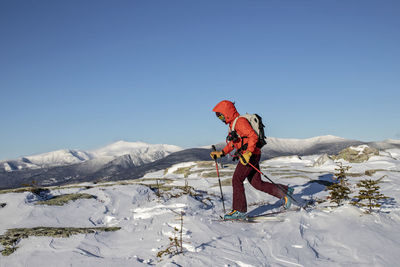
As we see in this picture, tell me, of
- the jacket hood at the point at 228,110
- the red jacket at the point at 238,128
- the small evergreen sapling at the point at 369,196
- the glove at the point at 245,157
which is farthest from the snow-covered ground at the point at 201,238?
the jacket hood at the point at 228,110

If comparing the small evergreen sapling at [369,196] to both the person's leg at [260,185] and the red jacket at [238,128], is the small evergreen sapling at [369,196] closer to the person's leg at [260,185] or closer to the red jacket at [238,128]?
the person's leg at [260,185]

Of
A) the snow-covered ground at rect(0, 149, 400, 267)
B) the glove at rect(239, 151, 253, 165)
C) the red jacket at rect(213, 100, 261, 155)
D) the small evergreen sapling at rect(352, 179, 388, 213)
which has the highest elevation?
the red jacket at rect(213, 100, 261, 155)

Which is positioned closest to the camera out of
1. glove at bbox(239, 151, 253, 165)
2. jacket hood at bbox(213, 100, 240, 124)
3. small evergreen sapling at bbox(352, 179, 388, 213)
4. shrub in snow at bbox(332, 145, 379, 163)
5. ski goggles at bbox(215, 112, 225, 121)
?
small evergreen sapling at bbox(352, 179, 388, 213)

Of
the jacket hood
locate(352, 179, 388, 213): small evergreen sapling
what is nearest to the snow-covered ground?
locate(352, 179, 388, 213): small evergreen sapling

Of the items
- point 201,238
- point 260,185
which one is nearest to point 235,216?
point 260,185

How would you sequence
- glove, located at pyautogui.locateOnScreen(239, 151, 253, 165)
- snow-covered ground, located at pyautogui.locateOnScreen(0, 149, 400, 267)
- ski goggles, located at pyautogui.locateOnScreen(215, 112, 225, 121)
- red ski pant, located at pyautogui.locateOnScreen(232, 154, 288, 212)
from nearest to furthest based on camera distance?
snow-covered ground, located at pyautogui.locateOnScreen(0, 149, 400, 267), glove, located at pyautogui.locateOnScreen(239, 151, 253, 165), red ski pant, located at pyautogui.locateOnScreen(232, 154, 288, 212), ski goggles, located at pyautogui.locateOnScreen(215, 112, 225, 121)

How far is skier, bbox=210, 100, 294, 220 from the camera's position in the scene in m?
Result: 7.27

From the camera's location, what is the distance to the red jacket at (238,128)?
727 centimetres

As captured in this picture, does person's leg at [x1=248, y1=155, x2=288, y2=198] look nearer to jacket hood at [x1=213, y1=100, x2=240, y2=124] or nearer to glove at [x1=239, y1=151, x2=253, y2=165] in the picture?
glove at [x1=239, y1=151, x2=253, y2=165]

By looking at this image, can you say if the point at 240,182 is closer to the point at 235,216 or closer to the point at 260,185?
the point at 260,185

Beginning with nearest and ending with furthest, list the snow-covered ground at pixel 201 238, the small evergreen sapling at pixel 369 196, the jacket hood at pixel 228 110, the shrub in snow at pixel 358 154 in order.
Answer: the snow-covered ground at pixel 201 238 → the small evergreen sapling at pixel 369 196 → the jacket hood at pixel 228 110 → the shrub in snow at pixel 358 154

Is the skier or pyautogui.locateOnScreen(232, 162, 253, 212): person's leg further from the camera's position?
pyautogui.locateOnScreen(232, 162, 253, 212): person's leg

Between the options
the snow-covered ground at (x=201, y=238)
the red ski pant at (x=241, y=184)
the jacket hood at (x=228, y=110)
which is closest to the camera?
the snow-covered ground at (x=201, y=238)

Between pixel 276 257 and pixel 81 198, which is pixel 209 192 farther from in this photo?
pixel 276 257
